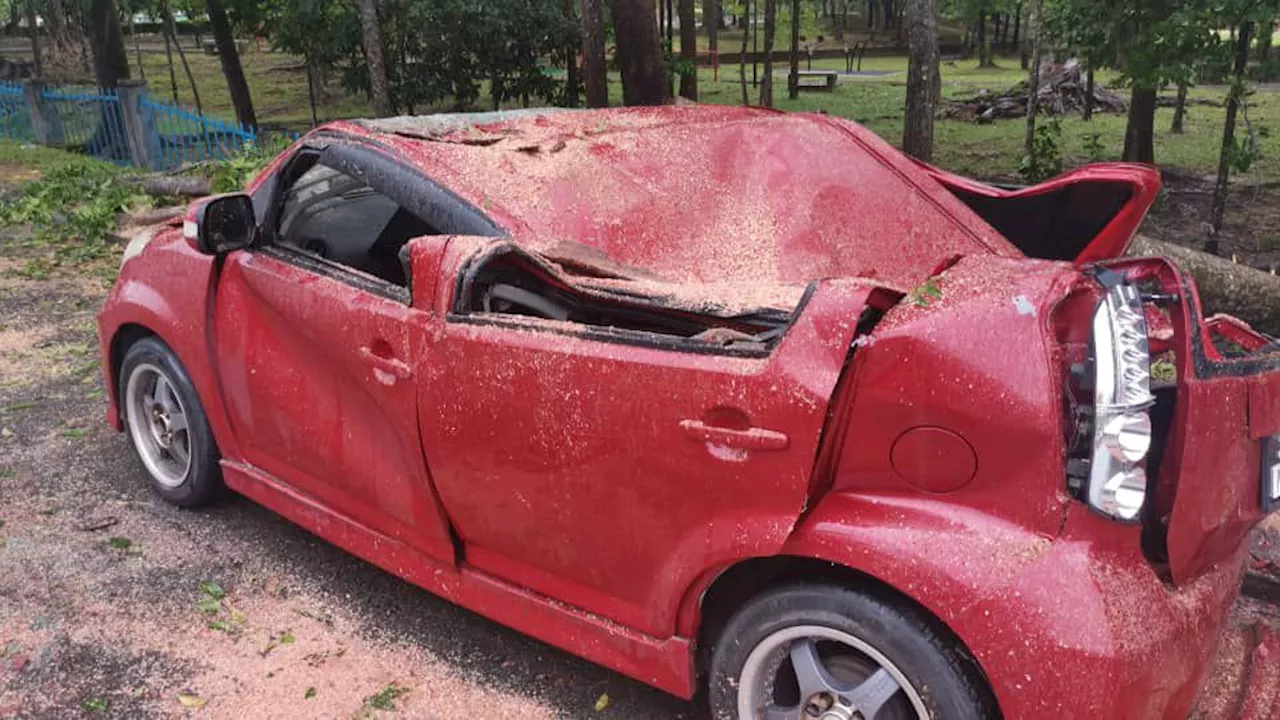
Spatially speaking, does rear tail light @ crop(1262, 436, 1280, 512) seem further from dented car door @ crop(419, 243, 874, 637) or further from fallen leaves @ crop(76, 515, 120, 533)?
fallen leaves @ crop(76, 515, 120, 533)

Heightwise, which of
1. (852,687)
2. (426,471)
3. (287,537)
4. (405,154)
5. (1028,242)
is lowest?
(287,537)

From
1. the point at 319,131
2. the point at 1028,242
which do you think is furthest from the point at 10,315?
the point at 1028,242

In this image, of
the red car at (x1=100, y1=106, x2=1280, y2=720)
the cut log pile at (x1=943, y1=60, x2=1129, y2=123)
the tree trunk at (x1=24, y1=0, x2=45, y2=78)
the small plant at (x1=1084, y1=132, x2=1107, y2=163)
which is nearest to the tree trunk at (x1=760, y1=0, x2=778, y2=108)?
the cut log pile at (x1=943, y1=60, x2=1129, y2=123)

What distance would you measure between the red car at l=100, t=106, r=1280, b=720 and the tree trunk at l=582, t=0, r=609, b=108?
7.56 metres

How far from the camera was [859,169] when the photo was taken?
12.2ft

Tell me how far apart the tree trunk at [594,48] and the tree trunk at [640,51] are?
325 mm

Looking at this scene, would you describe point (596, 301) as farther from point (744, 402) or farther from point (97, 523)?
point (97, 523)

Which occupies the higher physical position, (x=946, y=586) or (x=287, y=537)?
(x=946, y=586)

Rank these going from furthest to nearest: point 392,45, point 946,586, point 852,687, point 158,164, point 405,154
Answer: point 392,45, point 158,164, point 405,154, point 852,687, point 946,586

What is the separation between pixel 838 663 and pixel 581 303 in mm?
1165

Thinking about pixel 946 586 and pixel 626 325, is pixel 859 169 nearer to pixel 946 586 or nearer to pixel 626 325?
pixel 626 325

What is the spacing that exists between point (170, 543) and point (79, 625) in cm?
56

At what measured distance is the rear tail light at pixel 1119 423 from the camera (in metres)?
1.96

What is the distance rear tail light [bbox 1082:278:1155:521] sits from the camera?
1.96 metres
